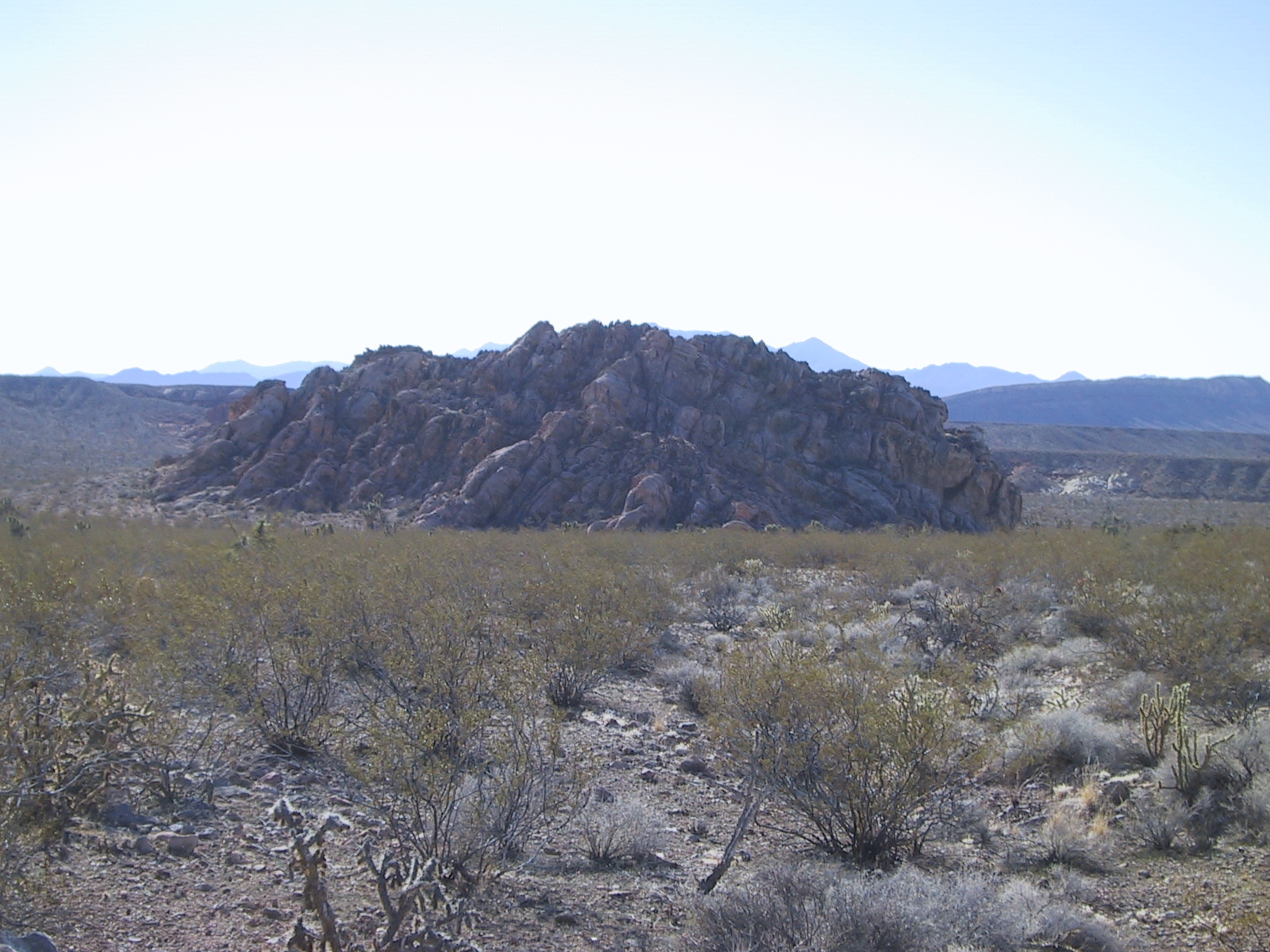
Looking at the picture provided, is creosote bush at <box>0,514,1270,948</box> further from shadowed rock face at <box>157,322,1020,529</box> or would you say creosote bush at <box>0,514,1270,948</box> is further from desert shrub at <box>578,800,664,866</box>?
shadowed rock face at <box>157,322,1020,529</box>

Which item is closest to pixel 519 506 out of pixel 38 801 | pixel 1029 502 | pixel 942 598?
pixel 942 598

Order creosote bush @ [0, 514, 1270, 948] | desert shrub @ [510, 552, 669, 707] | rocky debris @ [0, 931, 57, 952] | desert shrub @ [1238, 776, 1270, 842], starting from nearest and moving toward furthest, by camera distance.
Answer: rocky debris @ [0, 931, 57, 952], creosote bush @ [0, 514, 1270, 948], desert shrub @ [1238, 776, 1270, 842], desert shrub @ [510, 552, 669, 707]

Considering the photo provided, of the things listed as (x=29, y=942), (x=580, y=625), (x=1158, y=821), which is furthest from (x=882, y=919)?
(x=580, y=625)

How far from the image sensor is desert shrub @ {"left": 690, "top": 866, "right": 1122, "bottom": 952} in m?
5.78

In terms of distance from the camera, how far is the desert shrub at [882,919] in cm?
578

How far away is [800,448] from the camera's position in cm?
4453

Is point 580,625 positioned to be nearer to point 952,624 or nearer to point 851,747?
point 851,747

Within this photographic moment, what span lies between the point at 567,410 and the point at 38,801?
3828 centimetres

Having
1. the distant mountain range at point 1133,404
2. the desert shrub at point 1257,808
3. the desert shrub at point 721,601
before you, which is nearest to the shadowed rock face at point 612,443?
the desert shrub at point 721,601

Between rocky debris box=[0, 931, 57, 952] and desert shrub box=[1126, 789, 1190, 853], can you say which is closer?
rocky debris box=[0, 931, 57, 952]

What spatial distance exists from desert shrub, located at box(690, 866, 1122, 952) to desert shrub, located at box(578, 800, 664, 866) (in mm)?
1459

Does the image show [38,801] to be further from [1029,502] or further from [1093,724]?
[1029,502]

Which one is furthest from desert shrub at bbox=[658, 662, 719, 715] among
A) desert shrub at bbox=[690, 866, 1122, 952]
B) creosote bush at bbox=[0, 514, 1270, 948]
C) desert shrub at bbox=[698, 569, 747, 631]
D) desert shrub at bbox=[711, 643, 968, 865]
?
desert shrub at bbox=[690, 866, 1122, 952]

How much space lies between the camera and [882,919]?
5.89 meters
